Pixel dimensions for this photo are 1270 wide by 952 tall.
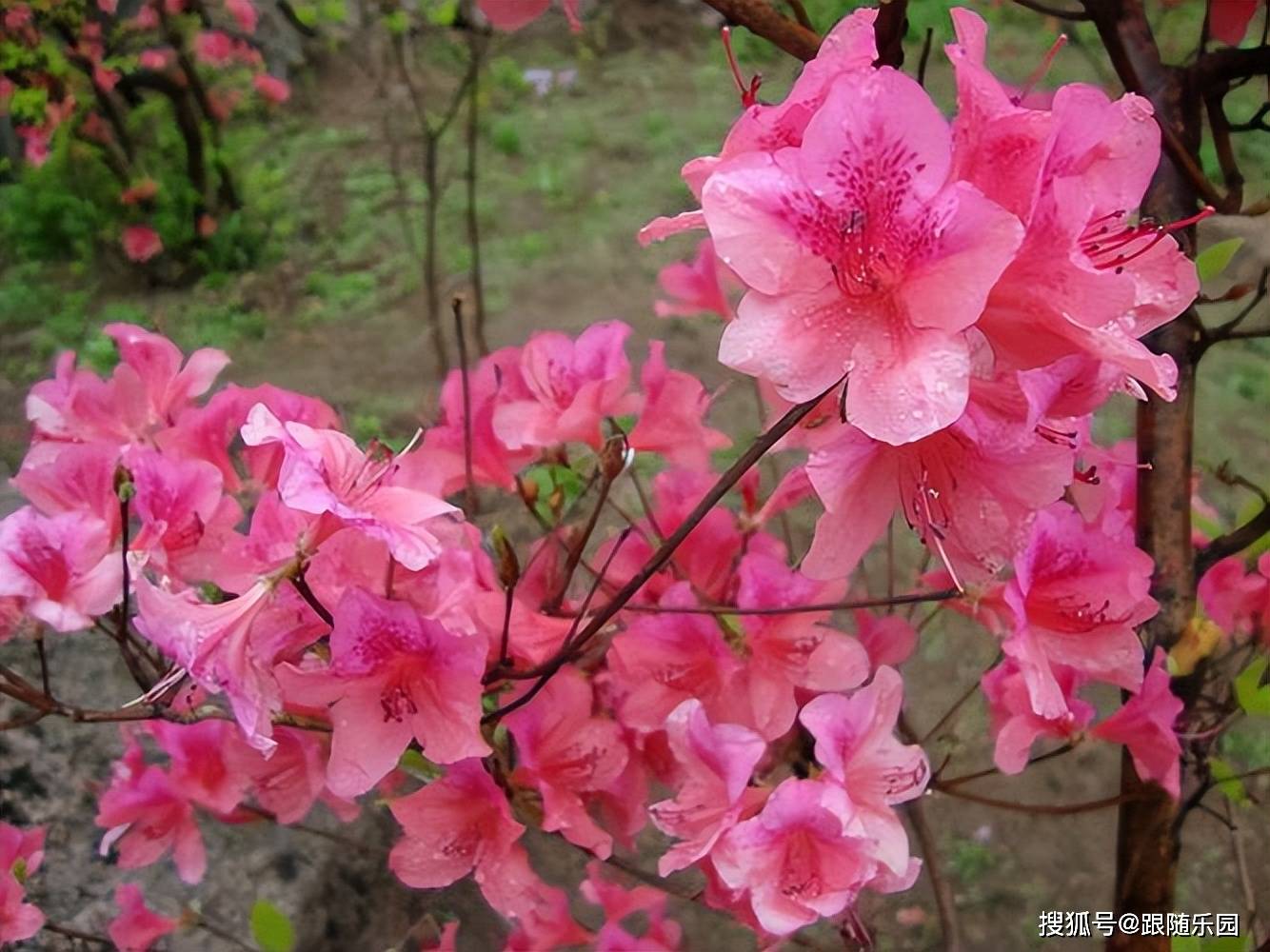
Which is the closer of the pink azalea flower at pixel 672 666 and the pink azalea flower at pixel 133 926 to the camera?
the pink azalea flower at pixel 672 666

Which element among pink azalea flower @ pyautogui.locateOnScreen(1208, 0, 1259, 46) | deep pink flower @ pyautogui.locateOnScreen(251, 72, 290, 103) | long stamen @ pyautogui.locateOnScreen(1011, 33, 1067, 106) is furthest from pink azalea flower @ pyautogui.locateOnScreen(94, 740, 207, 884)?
deep pink flower @ pyautogui.locateOnScreen(251, 72, 290, 103)

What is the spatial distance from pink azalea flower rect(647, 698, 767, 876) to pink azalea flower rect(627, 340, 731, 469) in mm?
245

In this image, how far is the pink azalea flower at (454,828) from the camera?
71 centimetres

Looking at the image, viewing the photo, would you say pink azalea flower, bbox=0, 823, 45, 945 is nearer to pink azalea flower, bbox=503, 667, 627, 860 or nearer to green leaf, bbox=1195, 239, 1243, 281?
pink azalea flower, bbox=503, 667, 627, 860

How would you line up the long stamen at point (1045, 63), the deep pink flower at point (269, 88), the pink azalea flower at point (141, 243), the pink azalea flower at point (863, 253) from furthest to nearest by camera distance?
the deep pink flower at point (269, 88)
the pink azalea flower at point (141, 243)
the long stamen at point (1045, 63)
the pink azalea flower at point (863, 253)

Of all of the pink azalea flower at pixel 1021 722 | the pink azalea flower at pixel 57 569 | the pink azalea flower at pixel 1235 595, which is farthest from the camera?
the pink azalea flower at pixel 1235 595

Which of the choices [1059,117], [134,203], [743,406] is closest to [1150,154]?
[1059,117]

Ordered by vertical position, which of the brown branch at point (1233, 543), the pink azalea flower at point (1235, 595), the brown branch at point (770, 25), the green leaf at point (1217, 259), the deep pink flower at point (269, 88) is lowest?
the deep pink flower at point (269, 88)

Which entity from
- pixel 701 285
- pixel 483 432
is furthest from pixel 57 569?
pixel 701 285

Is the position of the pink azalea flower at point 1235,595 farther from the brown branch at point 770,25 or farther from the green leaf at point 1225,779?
the brown branch at point 770,25

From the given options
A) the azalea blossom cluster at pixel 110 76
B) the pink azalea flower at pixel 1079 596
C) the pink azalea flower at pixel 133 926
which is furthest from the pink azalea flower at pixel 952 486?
the azalea blossom cluster at pixel 110 76

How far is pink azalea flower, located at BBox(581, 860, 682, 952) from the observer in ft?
3.06

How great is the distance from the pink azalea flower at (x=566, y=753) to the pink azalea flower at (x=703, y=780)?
80 millimetres

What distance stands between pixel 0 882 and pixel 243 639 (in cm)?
53
